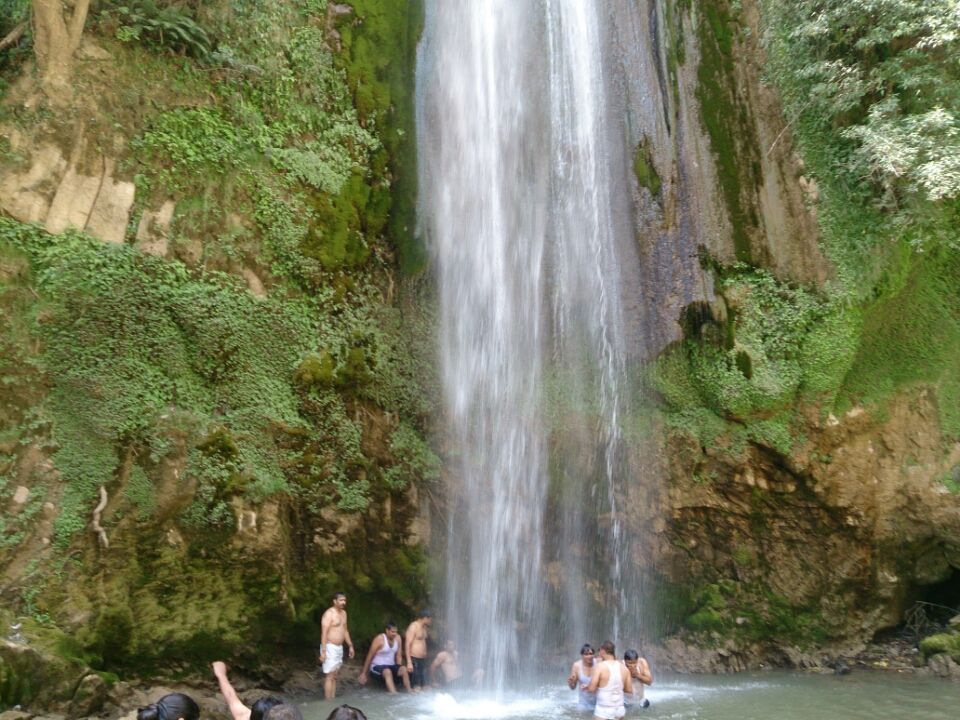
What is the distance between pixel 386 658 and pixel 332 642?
2.80ft

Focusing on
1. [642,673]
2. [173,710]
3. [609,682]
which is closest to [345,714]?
[173,710]

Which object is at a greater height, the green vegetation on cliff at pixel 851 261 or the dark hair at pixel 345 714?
the green vegetation on cliff at pixel 851 261

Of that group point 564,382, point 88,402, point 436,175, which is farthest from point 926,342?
point 88,402

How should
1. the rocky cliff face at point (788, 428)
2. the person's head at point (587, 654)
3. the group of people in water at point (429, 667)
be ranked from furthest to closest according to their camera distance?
the rocky cliff face at point (788, 428), the person's head at point (587, 654), the group of people in water at point (429, 667)

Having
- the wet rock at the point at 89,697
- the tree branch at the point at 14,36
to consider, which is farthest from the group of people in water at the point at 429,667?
the tree branch at the point at 14,36

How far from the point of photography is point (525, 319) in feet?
37.5

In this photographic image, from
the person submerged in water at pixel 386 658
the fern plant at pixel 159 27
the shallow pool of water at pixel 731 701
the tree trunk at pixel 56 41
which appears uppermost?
the fern plant at pixel 159 27

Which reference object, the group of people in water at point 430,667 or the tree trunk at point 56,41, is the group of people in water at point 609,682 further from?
the tree trunk at point 56,41

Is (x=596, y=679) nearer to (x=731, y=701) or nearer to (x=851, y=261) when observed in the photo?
(x=731, y=701)

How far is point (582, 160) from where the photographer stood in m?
12.1

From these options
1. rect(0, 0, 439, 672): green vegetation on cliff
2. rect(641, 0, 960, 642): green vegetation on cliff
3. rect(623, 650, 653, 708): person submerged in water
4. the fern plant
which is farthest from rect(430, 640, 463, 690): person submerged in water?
the fern plant

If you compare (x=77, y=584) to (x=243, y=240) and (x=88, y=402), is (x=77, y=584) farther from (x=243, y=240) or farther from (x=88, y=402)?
(x=243, y=240)

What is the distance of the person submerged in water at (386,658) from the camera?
9.35 meters

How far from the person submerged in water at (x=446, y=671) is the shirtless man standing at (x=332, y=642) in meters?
1.27
